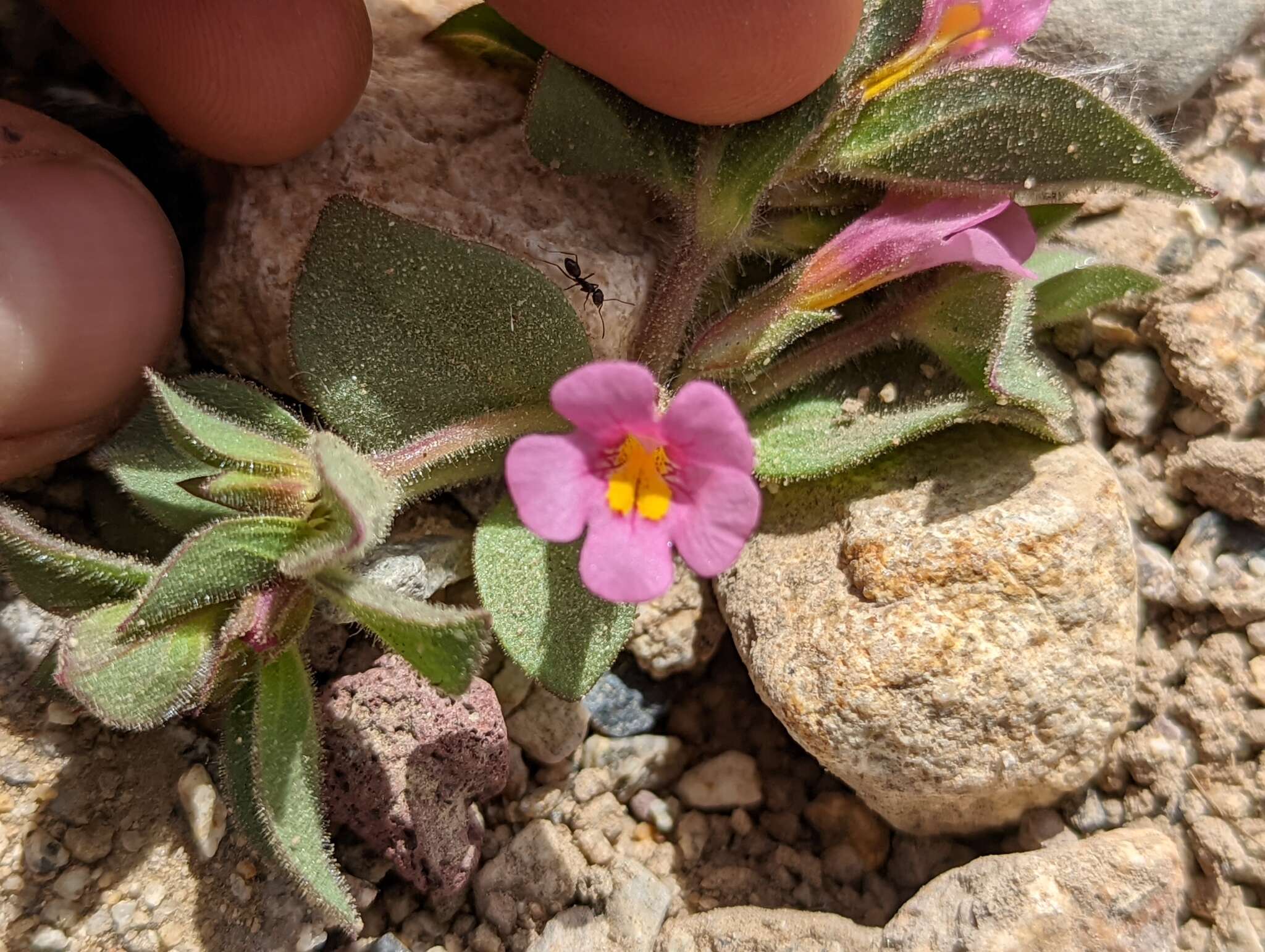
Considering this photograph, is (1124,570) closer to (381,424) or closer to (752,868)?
(752,868)

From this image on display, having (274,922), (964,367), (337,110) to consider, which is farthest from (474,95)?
(274,922)

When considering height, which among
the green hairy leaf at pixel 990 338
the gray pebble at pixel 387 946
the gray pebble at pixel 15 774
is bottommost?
the gray pebble at pixel 387 946

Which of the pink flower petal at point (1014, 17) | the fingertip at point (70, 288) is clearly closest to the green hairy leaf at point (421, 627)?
the fingertip at point (70, 288)

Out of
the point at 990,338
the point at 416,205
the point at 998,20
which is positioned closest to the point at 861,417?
the point at 990,338

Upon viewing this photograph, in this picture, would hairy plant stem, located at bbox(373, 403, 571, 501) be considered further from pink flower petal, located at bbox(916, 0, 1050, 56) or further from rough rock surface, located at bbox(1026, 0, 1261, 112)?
rough rock surface, located at bbox(1026, 0, 1261, 112)

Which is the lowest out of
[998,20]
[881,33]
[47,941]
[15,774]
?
[47,941]

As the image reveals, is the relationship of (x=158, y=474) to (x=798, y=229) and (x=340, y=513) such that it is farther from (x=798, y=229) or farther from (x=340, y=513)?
(x=798, y=229)

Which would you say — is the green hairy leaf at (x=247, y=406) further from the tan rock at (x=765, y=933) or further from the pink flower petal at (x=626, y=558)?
the tan rock at (x=765, y=933)
